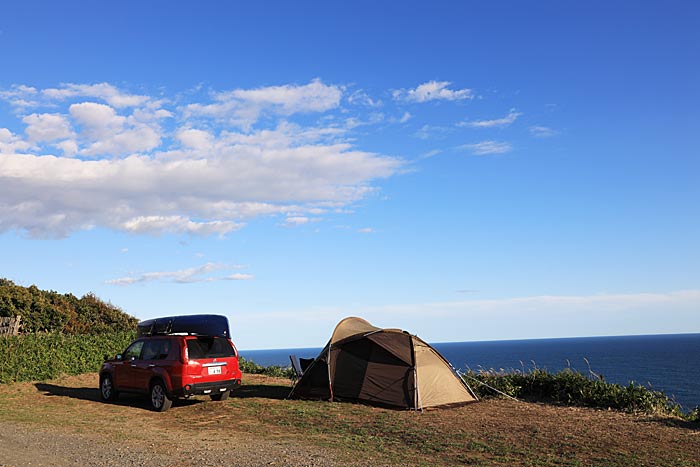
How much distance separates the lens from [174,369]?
14.1 metres

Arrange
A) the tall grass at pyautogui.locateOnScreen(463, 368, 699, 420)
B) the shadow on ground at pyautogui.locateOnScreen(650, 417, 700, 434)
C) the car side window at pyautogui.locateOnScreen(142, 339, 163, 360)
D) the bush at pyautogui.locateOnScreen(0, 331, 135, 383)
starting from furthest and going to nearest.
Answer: the bush at pyautogui.locateOnScreen(0, 331, 135, 383) < the car side window at pyautogui.locateOnScreen(142, 339, 163, 360) < the tall grass at pyautogui.locateOnScreen(463, 368, 699, 420) < the shadow on ground at pyautogui.locateOnScreen(650, 417, 700, 434)

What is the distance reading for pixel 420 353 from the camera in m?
15.0

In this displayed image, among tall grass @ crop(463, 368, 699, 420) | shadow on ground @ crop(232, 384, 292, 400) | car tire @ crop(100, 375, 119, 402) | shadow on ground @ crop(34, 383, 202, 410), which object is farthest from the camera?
shadow on ground @ crop(232, 384, 292, 400)

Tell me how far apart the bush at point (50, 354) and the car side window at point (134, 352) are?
6735 mm

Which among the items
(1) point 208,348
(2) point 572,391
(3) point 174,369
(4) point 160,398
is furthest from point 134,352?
(2) point 572,391

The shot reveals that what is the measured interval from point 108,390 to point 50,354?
6.26m

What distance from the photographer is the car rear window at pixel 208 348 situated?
558 inches

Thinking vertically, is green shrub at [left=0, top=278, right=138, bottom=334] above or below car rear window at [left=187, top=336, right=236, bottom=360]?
above

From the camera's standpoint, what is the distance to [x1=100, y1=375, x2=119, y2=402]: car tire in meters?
16.3

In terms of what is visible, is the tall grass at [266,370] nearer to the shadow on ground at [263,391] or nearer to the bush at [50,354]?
the shadow on ground at [263,391]

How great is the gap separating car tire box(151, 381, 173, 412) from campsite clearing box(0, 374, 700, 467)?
32cm

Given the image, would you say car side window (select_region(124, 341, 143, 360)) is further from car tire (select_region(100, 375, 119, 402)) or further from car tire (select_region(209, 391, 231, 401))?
car tire (select_region(209, 391, 231, 401))

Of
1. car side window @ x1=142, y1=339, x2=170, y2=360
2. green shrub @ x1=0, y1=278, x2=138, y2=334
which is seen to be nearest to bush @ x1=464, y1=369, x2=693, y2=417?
car side window @ x1=142, y1=339, x2=170, y2=360

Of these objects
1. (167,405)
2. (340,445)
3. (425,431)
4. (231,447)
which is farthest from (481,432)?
(167,405)
